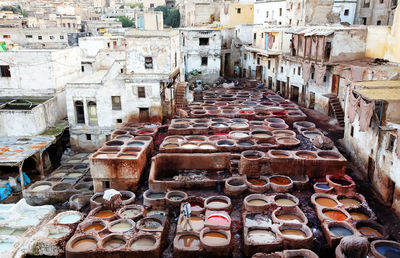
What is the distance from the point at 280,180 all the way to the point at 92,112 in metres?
15.2

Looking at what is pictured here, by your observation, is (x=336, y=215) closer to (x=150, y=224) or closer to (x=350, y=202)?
(x=350, y=202)

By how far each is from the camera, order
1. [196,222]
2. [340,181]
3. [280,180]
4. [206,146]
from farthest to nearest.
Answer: [206,146]
[280,180]
[340,181]
[196,222]

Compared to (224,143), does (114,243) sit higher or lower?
lower

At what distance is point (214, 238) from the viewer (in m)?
13.8

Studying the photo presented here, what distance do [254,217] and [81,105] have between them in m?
16.7

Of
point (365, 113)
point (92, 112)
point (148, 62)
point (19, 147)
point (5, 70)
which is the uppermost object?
point (148, 62)

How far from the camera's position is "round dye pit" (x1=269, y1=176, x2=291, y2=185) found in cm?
1769

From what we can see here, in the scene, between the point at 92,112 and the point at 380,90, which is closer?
the point at 380,90

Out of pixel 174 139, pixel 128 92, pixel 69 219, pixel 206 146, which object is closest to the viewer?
pixel 69 219

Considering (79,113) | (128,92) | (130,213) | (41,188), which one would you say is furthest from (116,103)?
(130,213)

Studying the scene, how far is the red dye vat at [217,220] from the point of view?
14848mm

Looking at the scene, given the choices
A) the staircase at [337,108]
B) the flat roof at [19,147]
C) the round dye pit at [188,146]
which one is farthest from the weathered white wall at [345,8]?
the flat roof at [19,147]

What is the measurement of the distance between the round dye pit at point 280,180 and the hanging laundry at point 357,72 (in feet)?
28.9

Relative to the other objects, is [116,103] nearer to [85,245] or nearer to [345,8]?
[85,245]
